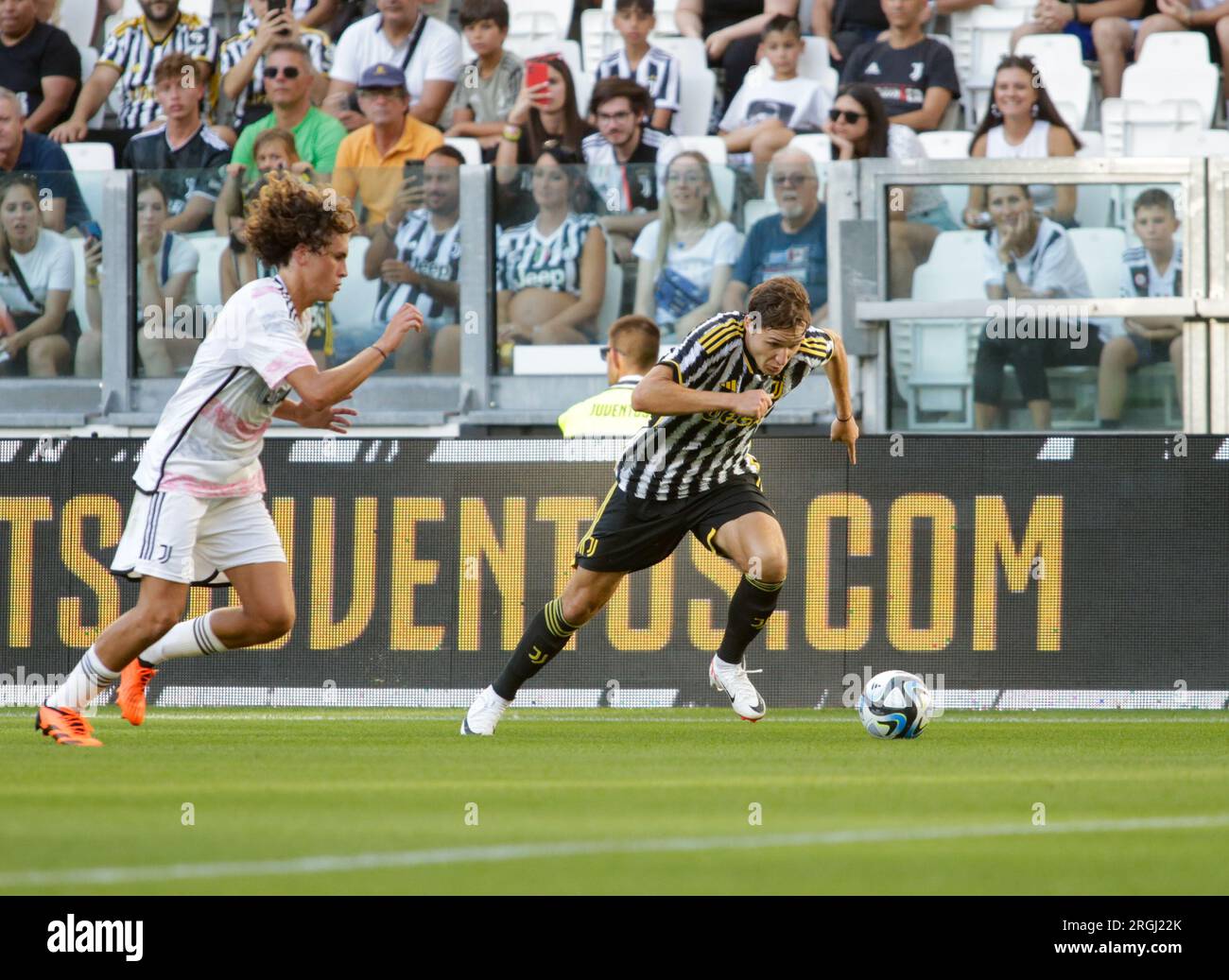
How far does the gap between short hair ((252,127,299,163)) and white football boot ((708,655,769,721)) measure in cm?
640

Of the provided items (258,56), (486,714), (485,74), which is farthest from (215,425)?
(258,56)

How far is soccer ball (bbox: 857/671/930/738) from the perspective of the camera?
319 inches

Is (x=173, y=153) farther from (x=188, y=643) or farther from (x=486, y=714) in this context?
(x=486, y=714)

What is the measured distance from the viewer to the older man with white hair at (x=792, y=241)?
11.8 metres

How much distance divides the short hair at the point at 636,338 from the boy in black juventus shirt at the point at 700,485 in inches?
65.8

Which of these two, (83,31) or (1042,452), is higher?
(83,31)

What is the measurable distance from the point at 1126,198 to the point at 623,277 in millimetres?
3112

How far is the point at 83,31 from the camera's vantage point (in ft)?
53.7

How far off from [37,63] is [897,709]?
10.7m

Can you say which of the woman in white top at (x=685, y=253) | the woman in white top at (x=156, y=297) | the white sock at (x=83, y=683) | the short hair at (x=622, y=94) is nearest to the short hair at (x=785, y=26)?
the short hair at (x=622, y=94)

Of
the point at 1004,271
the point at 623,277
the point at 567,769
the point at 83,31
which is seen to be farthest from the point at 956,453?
the point at 83,31

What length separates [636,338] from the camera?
33.6 feet

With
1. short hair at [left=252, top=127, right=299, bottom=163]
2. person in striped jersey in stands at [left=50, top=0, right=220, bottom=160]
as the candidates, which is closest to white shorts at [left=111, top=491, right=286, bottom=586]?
short hair at [left=252, top=127, right=299, bottom=163]
